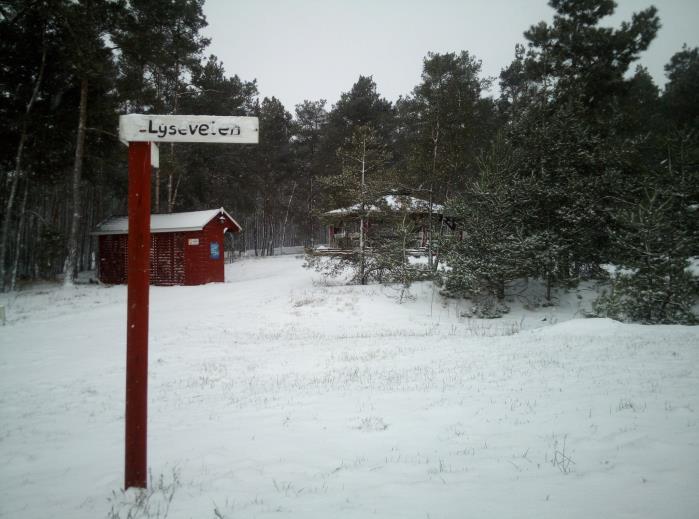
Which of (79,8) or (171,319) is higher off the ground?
(79,8)

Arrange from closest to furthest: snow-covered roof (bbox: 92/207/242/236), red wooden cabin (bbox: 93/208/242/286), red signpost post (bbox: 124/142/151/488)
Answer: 1. red signpost post (bbox: 124/142/151/488)
2. snow-covered roof (bbox: 92/207/242/236)
3. red wooden cabin (bbox: 93/208/242/286)

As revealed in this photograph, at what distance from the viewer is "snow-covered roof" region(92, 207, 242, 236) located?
22625mm

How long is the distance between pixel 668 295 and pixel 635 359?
24.4ft

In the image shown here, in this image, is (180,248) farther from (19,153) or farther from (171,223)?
(19,153)

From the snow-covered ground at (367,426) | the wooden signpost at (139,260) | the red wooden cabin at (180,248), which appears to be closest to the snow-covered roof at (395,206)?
the red wooden cabin at (180,248)

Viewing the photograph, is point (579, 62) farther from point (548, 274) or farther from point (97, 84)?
point (97, 84)

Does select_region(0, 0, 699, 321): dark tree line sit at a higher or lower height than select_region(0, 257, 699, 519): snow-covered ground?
higher

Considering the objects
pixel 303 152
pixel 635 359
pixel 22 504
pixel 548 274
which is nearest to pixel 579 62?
pixel 548 274

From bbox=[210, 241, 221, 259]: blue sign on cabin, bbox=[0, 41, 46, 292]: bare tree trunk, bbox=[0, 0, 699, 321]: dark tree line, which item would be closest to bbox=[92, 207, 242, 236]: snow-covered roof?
bbox=[210, 241, 221, 259]: blue sign on cabin

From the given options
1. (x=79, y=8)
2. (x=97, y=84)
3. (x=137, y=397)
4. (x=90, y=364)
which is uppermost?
(x=79, y=8)

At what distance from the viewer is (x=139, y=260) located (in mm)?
3254

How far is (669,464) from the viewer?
327cm

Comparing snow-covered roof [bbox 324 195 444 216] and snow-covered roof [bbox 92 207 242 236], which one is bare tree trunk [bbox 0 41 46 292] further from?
snow-covered roof [bbox 324 195 444 216]

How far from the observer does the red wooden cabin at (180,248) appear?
75.0ft
